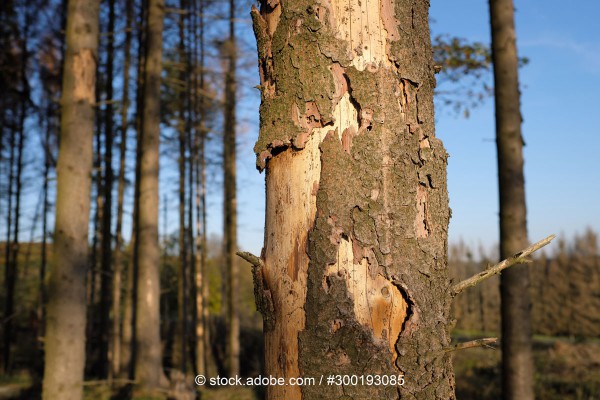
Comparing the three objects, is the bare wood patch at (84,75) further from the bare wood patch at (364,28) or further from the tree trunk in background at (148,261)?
the bare wood patch at (364,28)

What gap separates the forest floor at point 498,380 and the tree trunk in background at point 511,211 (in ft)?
9.43

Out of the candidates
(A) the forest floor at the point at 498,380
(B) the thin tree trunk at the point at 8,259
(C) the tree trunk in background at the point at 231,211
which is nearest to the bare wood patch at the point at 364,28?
(A) the forest floor at the point at 498,380

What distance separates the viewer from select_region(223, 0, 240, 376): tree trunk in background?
11992 millimetres

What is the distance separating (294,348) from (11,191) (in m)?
16.9

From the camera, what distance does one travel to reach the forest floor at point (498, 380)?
7297mm

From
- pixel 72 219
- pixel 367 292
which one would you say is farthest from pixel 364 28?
pixel 72 219

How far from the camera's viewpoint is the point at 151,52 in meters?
8.83

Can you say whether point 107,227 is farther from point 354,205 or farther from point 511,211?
point 354,205

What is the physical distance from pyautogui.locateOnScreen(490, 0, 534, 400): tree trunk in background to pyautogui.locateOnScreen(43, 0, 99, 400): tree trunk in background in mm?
3852

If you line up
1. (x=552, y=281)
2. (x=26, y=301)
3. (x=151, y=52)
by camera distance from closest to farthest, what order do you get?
(x=151, y=52) < (x=26, y=301) < (x=552, y=281)

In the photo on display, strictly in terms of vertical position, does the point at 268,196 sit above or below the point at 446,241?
above

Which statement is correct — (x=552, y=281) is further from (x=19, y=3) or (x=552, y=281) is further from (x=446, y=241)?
(x=446, y=241)

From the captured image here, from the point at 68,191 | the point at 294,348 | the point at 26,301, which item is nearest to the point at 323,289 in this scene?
the point at 294,348

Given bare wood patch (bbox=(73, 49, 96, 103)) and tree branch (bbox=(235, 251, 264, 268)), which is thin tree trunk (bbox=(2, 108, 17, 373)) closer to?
bare wood patch (bbox=(73, 49, 96, 103))
